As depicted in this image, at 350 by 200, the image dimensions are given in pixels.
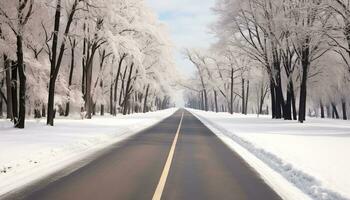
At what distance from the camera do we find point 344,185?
356 inches

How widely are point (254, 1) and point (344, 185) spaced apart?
33.7m

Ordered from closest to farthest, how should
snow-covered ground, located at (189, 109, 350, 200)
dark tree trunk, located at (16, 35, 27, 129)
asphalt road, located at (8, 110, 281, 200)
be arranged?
1. asphalt road, located at (8, 110, 281, 200)
2. snow-covered ground, located at (189, 109, 350, 200)
3. dark tree trunk, located at (16, 35, 27, 129)

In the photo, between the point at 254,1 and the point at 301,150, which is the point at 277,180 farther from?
the point at 254,1

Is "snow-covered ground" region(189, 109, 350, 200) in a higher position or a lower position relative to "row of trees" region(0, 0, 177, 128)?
lower

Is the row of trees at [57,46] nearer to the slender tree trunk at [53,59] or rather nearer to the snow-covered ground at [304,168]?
the slender tree trunk at [53,59]

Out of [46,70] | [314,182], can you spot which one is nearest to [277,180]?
[314,182]

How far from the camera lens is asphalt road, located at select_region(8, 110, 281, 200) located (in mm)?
8602

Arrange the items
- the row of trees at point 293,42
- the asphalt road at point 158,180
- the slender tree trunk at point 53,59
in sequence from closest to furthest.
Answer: the asphalt road at point 158,180
the slender tree trunk at point 53,59
the row of trees at point 293,42

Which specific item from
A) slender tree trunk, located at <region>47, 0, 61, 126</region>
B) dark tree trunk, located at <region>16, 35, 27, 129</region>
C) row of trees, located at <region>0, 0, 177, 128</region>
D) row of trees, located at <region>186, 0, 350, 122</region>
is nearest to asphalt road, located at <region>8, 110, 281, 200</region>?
dark tree trunk, located at <region>16, 35, 27, 129</region>

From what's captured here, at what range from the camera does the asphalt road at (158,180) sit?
28.2 ft

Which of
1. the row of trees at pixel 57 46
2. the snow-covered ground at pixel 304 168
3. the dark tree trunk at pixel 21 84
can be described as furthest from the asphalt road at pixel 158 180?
the row of trees at pixel 57 46

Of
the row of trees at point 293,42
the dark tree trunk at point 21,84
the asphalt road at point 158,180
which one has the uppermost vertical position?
the row of trees at point 293,42

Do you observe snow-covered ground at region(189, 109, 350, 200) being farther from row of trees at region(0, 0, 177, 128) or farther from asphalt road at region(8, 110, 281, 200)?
row of trees at region(0, 0, 177, 128)

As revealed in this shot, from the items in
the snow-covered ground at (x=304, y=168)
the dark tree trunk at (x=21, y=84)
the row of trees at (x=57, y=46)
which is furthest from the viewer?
the row of trees at (x=57, y=46)
